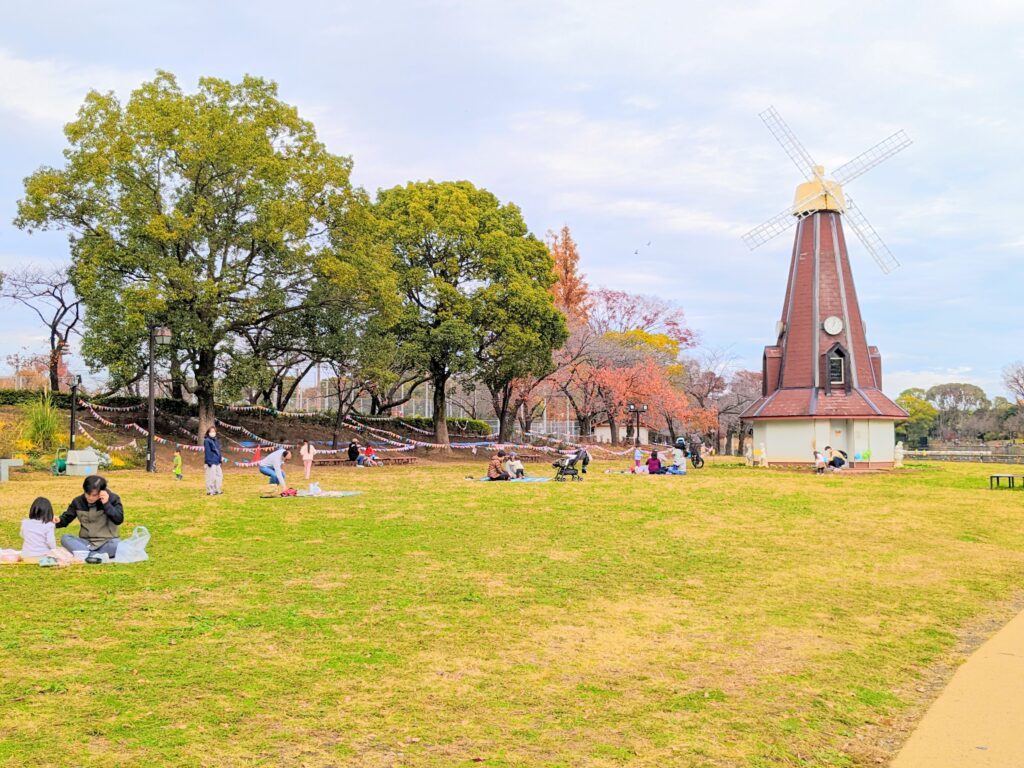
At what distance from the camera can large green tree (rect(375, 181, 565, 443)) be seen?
31359mm

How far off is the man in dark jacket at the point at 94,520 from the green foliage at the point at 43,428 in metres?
14.4

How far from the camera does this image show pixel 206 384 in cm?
2528

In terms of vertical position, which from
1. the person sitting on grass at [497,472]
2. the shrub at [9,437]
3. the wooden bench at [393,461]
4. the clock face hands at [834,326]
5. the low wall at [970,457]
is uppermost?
the clock face hands at [834,326]

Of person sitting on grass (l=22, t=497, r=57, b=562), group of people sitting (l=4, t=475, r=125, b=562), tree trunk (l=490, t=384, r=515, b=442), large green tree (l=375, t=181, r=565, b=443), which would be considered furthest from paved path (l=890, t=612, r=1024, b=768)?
tree trunk (l=490, t=384, r=515, b=442)

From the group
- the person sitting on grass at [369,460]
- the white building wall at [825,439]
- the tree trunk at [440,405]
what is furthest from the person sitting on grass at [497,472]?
the white building wall at [825,439]

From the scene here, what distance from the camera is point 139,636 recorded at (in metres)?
6.38

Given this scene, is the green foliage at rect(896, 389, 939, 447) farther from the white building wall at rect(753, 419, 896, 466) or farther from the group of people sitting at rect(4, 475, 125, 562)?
the group of people sitting at rect(4, 475, 125, 562)

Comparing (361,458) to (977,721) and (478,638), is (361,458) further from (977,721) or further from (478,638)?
(977,721)

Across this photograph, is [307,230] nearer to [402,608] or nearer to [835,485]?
[835,485]

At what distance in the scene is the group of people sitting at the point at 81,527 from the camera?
8906mm

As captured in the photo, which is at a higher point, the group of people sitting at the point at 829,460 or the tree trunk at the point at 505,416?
the tree trunk at the point at 505,416

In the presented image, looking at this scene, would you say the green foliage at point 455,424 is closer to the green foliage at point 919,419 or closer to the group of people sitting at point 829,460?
the group of people sitting at point 829,460

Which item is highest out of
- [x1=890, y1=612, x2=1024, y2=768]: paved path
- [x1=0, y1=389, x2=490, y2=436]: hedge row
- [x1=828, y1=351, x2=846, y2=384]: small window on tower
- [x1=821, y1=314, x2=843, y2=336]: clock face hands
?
[x1=821, y1=314, x2=843, y2=336]: clock face hands

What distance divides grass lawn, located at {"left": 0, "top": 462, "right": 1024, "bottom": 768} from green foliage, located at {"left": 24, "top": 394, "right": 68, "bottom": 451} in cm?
877
